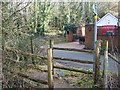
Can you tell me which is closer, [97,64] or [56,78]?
[97,64]

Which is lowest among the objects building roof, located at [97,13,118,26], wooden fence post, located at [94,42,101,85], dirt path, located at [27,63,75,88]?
dirt path, located at [27,63,75,88]

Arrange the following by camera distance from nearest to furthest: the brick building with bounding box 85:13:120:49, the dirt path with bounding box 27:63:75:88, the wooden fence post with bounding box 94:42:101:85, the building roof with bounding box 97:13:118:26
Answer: the wooden fence post with bounding box 94:42:101:85, the dirt path with bounding box 27:63:75:88, the brick building with bounding box 85:13:120:49, the building roof with bounding box 97:13:118:26

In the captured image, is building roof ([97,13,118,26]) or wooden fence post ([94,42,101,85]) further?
building roof ([97,13,118,26])

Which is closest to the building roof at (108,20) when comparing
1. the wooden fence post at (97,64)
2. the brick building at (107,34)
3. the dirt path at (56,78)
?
the brick building at (107,34)

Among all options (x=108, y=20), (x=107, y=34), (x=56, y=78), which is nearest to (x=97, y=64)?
(x=56, y=78)

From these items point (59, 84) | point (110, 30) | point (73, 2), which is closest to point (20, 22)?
point (59, 84)

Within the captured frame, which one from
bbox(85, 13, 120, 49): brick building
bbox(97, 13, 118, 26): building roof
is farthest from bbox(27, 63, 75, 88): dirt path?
bbox(97, 13, 118, 26): building roof

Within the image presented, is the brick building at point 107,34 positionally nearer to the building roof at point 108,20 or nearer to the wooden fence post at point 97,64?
the building roof at point 108,20

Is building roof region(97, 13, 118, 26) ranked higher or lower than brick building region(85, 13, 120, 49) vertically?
higher

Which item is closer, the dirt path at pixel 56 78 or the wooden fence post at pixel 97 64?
the wooden fence post at pixel 97 64

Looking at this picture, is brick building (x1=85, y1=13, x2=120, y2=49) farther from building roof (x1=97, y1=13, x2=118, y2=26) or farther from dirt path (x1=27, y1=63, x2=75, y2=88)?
dirt path (x1=27, y1=63, x2=75, y2=88)

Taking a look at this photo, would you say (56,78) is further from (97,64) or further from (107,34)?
(107,34)

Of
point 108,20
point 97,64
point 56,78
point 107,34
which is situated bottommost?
point 56,78

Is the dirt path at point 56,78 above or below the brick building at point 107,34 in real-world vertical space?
below
